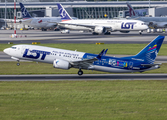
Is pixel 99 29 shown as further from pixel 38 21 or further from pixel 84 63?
pixel 84 63

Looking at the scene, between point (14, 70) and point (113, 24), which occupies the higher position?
point (113, 24)

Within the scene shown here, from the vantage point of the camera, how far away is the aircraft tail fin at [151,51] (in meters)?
36.9

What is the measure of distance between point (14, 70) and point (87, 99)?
21824 millimetres

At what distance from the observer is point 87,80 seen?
3678 cm

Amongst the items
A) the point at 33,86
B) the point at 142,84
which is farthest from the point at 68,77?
the point at 142,84

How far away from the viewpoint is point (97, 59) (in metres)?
37.3

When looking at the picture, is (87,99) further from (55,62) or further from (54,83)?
(55,62)

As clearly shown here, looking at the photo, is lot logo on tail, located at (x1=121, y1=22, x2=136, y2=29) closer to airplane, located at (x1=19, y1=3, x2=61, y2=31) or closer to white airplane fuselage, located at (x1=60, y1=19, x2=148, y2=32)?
white airplane fuselage, located at (x1=60, y1=19, x2=148, y2=32)

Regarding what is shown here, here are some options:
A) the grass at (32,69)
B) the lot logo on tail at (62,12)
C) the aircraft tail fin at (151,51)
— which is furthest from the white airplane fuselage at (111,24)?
the aircraft tail fin at (151,51)

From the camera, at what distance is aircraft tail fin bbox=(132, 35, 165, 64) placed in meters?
36.9

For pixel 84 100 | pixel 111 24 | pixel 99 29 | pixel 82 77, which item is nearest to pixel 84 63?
pixel 82 77

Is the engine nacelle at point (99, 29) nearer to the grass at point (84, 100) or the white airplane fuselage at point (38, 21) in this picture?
the white airplane fuselage at point (38, 21)

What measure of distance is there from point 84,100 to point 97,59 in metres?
12.3

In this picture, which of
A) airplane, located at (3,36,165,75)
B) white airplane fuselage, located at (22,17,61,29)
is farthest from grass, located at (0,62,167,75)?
white airplane fuselage, located at (22,17,61,29)
